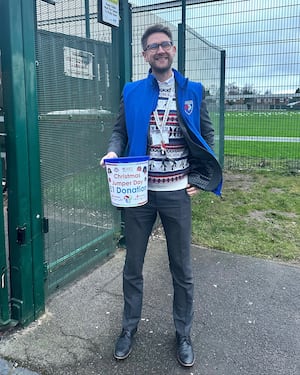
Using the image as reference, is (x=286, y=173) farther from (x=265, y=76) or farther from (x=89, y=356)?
(x=89, y=356)

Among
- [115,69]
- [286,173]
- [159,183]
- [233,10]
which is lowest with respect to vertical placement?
[286,173]

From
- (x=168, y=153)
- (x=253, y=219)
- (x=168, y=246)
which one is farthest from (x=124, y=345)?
(x=253, y=219)

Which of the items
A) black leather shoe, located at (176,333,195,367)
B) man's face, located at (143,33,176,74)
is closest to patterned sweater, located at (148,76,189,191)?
man's face, located at (143,33,176,74)

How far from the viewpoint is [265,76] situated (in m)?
8.64

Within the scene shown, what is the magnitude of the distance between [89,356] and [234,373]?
0.93 m

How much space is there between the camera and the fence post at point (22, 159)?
8.59 ft

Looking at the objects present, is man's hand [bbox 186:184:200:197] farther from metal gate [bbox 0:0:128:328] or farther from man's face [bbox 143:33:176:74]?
metal gate [bbox 0:0:128:328]

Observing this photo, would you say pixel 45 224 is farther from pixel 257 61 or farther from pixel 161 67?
pixel 257 61

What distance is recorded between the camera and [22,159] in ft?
9.11

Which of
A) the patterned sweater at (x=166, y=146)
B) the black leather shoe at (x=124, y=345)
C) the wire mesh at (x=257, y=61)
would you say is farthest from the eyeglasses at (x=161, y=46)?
the wire mesh at (x=257, y=61)

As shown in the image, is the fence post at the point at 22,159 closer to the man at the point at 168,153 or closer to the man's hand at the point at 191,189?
the man at the point at 168,153

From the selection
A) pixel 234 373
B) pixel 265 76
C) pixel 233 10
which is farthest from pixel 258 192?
pixel 234 373

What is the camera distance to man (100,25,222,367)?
2477 millimetres

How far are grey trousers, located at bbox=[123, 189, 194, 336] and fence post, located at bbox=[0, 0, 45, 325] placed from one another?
0.73 meters
